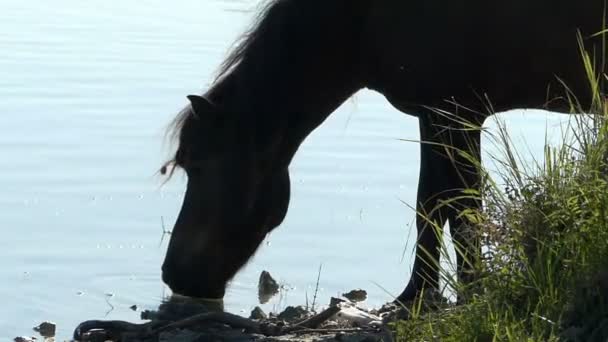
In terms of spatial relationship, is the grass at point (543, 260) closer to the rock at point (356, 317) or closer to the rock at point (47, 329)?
the rock at point (356, 317)

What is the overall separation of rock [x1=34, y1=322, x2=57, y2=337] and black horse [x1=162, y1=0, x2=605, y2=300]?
65 cm

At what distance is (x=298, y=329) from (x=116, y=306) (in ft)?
4.46

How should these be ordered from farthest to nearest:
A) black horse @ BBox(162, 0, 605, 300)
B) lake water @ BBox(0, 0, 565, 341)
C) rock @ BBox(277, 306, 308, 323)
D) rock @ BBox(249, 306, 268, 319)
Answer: lake water @ BBox(0, 0, 565, 341) → black horse @ BBox(162, 0, 605, 300) → rock @ BBox(249, 306, 268, 319) → rock @ BBox(277, 306, 308, 323)

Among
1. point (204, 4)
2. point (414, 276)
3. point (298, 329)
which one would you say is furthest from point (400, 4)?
point (204, 4)

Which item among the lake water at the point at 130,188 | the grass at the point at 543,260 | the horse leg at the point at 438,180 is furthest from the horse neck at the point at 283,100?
the grass at the point at 543,260

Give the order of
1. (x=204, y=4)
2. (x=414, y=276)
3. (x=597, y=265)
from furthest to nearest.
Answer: (x=204, y=4)
(x=414, y=276)
(x=597, y=265)

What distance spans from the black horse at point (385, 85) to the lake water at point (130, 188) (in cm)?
47

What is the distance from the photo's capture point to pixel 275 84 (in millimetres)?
6379

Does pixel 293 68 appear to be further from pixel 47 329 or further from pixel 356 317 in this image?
pixel 47 329

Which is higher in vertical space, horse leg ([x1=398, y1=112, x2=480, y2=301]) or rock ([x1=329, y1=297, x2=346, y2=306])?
horse leg ([x1=398, y1=112, x2=480, y2=301])

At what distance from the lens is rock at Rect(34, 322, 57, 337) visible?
592cm

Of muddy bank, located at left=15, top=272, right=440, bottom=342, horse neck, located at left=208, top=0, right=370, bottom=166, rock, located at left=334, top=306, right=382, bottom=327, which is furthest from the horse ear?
rock, located at left=334, top=306, right=382, bottom=327

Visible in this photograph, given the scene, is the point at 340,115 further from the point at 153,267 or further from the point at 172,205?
the point at 153,267

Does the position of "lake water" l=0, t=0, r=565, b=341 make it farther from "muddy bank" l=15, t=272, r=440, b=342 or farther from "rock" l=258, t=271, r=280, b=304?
"muddy bank" l=15, t=272, r=440, b=342
